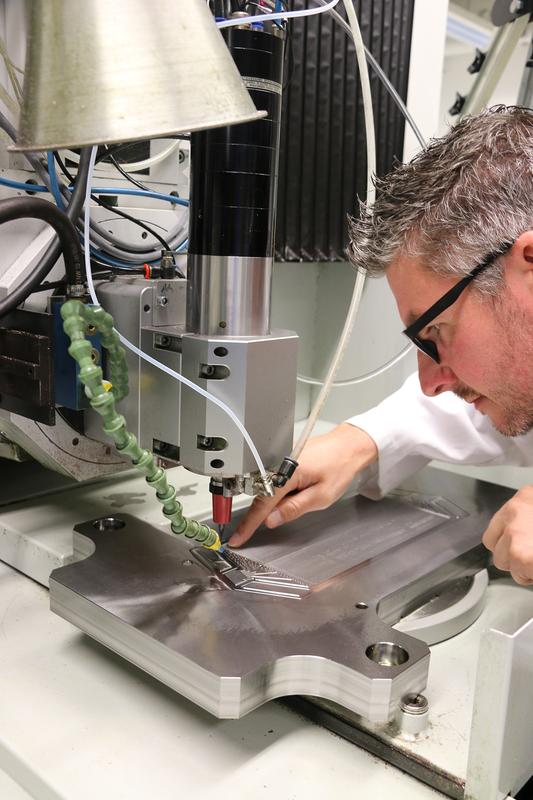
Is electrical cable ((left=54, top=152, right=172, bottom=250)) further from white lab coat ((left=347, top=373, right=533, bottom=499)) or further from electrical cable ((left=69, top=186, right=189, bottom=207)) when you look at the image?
white lab coat ((left=347, top=373, right=533, bottom=499))

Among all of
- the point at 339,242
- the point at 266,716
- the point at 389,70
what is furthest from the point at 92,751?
the point at 389,70

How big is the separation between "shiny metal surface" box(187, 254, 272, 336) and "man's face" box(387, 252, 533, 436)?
0.24 meters

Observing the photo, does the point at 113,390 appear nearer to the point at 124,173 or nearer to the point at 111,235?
the point at 111,235

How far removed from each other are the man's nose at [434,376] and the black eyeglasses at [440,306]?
0.03m

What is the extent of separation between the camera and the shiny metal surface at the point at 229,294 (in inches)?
29.9

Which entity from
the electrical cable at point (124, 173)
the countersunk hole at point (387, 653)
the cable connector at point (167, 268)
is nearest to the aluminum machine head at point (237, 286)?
the cable connector at point (167, 268)

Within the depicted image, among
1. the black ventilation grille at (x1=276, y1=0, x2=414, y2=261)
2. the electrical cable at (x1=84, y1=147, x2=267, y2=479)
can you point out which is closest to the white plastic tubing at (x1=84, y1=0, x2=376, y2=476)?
the electrical cable at (x1=84, y1=147, x2=267, y2=479)

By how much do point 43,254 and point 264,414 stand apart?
355mm

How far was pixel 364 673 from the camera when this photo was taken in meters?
0.67

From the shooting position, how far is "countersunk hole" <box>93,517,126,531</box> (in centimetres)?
96

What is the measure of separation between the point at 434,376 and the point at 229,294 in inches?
15.2

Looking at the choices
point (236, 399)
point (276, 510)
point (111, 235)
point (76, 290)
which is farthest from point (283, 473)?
point (111, 235)

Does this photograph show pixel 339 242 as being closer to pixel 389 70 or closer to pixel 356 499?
pixel 389 70

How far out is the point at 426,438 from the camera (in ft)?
4.07
